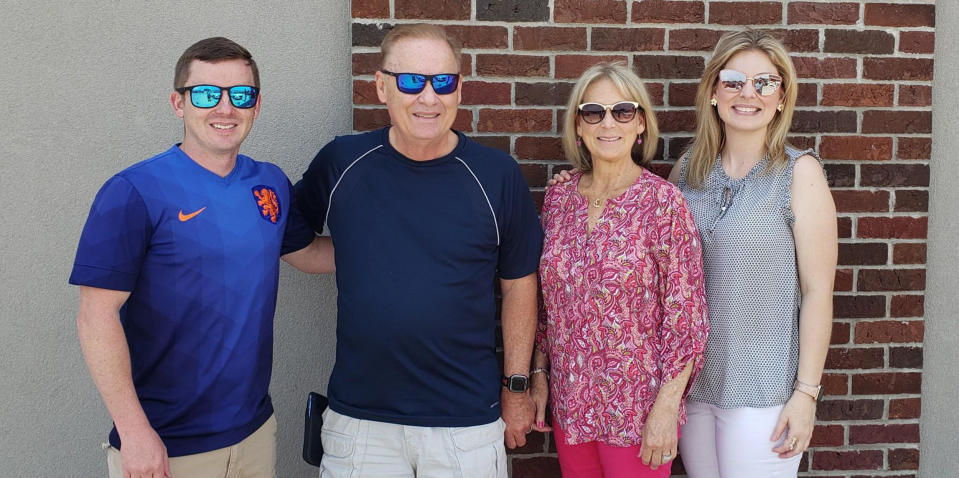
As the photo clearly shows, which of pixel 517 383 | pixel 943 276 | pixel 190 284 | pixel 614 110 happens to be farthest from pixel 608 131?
pixel 943 276

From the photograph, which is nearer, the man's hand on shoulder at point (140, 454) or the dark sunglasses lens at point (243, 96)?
the man's hand on shoulder at point (140, 454)

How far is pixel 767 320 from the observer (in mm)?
2561

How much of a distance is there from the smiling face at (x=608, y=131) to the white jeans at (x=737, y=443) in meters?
0.92

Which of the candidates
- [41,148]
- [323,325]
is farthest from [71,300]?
[323,325]

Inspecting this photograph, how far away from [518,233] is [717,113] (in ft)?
2.83

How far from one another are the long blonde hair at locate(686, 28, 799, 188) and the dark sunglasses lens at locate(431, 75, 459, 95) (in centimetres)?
93

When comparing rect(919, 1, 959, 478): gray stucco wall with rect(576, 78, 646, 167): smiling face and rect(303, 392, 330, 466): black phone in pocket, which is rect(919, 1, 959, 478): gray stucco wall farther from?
rect(303, 392, 330, 466): black phone in pocket

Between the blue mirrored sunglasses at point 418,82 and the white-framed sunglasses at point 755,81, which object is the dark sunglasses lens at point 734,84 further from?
the blue mirrored sunglasses at point 418,82

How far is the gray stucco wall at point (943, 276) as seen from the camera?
331 cm

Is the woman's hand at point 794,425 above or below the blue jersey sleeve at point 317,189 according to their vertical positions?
below

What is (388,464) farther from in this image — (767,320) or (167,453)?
(767,320)

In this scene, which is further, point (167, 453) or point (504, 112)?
point (504, 112)

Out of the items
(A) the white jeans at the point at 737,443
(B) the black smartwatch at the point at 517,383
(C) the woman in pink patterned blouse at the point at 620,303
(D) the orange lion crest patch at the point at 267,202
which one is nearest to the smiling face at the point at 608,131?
(C) the woman in pink patterned blouse at the point at 620,303

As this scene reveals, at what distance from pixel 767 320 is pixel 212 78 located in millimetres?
1934
